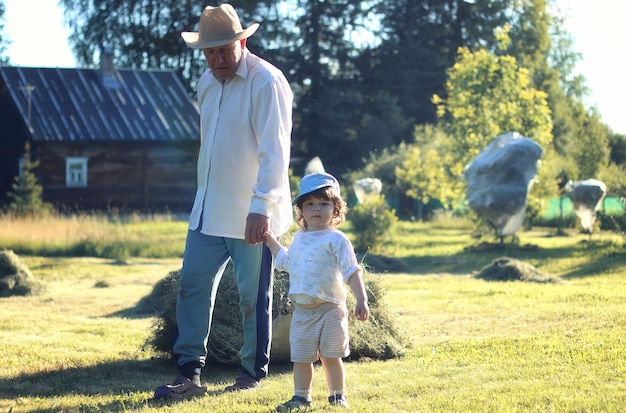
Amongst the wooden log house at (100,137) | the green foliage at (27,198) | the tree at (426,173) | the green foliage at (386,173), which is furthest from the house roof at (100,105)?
the green foliage at (386,173)

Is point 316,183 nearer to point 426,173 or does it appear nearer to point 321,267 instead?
point 321,267

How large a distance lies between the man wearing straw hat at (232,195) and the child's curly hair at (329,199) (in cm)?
21

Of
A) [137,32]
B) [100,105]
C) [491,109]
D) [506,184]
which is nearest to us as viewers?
[506,184]

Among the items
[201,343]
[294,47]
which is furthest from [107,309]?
[294,47]

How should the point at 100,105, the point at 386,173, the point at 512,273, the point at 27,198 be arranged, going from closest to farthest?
the point at 512,273 < the point at 27,198 < the point at 100,105 < the point at 386,173

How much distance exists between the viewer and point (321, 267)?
5508mm

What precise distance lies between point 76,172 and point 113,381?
25491mm

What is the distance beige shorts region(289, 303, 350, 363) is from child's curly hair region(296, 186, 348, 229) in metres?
0.49

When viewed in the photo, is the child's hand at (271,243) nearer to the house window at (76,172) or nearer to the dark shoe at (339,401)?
the dark shoe at (339,401)

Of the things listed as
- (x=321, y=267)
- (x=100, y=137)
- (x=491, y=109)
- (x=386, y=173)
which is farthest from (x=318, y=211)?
(x=386, y=173)

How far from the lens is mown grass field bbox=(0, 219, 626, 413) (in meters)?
5.73

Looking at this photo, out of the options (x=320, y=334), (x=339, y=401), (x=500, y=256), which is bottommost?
(x=500, y=256)

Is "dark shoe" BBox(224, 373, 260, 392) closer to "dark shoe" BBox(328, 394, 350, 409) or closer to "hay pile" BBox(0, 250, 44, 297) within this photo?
"dark shoe" BBox(328, 394, 350, 409)

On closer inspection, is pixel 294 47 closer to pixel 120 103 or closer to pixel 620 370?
pixel 120 103
